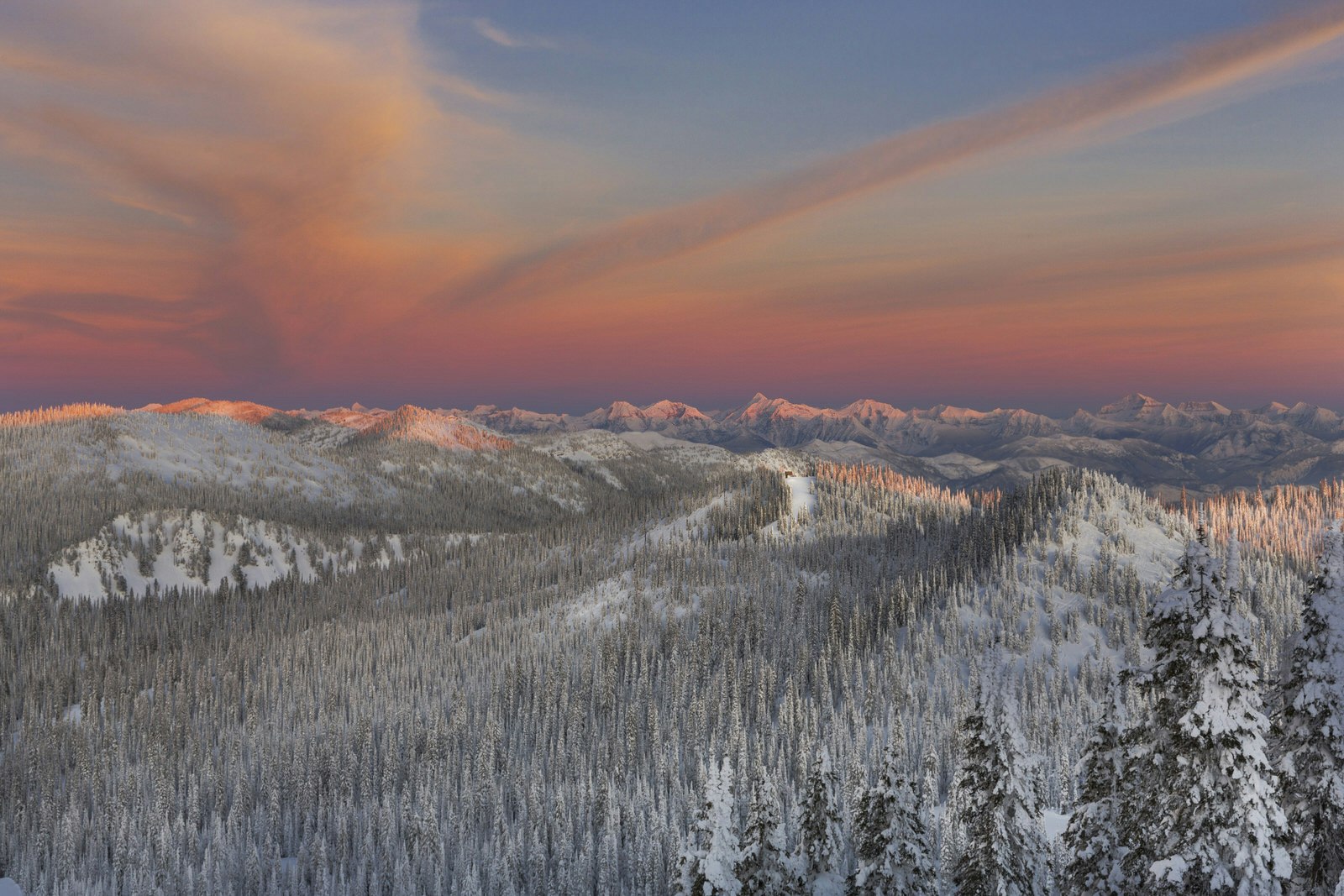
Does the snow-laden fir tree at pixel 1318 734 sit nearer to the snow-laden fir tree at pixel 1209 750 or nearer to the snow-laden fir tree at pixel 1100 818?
the snow-laden fir tree at pixel 1209 750

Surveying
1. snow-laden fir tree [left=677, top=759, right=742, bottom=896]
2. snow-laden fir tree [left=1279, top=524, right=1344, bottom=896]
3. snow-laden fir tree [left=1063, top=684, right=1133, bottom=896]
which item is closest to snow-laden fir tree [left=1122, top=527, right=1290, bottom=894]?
snow-laden fir tree [left=1279, top=524, right=1344, bottom=896]

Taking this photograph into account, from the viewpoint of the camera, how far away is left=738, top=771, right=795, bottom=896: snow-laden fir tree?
41.8 m

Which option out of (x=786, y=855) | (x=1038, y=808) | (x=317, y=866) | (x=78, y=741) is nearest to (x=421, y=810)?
(x=317, y=866)

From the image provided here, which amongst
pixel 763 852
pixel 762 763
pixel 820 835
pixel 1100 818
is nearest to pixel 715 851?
pixel 763 852

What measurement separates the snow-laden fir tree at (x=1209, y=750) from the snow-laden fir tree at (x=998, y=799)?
12.7 m

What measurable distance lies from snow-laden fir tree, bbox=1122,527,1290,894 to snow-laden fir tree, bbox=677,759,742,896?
2143cm

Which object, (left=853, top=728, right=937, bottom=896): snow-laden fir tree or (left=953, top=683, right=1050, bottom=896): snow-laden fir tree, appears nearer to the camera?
(left=953, top=683, right=1050, bottom=896): snow-laden fir tree

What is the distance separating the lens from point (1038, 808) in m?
39.9

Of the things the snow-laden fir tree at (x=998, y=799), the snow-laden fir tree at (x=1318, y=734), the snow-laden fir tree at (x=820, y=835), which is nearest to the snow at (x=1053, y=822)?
the snow-laden fir tree at (x=820, y=835)

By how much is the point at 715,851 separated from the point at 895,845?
408 inches

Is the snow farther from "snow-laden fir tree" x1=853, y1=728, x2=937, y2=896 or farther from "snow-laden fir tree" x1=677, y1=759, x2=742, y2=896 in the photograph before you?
"snow-laden fir tree" x1=677, y1=759, x2=742, y2=896

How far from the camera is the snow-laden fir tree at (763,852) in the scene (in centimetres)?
4178

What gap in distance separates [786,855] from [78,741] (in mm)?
184566

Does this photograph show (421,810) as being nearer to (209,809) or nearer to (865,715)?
(209,809)
